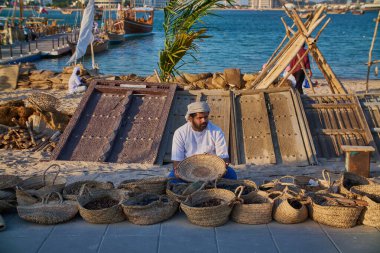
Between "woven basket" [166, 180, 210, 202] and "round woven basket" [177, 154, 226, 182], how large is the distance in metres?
0.13

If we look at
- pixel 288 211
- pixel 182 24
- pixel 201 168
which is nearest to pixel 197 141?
pixel 201 168

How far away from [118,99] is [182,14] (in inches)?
86.9

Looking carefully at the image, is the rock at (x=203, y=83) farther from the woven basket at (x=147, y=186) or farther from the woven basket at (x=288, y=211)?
the woven basket at (x=288, y=211)

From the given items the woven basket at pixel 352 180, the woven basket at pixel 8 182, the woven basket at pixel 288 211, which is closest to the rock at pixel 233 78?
the woven basket at pixel 352 180

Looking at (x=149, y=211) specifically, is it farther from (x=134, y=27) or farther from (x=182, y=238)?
(x=134, y=27)

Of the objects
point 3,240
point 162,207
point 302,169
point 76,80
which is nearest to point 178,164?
point 162,207

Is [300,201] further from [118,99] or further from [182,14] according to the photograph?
[182,14]

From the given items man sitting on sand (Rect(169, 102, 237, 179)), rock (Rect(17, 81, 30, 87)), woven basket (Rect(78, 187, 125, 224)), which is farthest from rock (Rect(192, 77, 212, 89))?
woven basket (Rect(78, 187, 125, 224))

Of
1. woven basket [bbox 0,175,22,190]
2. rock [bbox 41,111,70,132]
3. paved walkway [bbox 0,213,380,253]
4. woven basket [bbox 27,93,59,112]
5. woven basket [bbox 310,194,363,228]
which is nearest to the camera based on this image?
paved walkway [bbox 0,213,380,253]

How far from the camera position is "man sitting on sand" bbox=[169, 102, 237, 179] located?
5.96m

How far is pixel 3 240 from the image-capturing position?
464 centimetres

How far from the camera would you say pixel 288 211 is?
4910mm

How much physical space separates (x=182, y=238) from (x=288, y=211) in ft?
3.18

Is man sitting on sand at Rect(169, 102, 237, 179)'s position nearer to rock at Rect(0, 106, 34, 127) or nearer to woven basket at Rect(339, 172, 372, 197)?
woven basket at Rect(339, 172, 372, 197)
